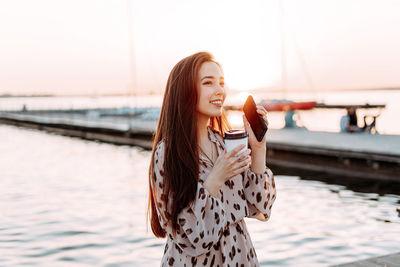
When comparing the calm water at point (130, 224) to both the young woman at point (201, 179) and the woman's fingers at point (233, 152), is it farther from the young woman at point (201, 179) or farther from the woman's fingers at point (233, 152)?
the woman's fingers at point (233, 152)

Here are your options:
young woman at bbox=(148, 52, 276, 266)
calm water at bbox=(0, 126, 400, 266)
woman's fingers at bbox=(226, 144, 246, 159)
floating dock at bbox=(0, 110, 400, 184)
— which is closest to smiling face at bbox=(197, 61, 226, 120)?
young woman at bbox=(148, 52, 276, 266)

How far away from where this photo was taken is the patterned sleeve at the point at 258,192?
223 centimetres

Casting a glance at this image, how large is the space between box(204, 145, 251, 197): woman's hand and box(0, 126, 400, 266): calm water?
6029 millimetres

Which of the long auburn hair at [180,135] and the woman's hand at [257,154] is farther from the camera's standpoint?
the woman's hand at [257,154]

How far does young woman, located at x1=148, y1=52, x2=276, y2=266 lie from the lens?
1.98m

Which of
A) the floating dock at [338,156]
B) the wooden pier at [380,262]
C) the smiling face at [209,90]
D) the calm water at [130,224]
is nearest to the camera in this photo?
the smiling face at [209,90]

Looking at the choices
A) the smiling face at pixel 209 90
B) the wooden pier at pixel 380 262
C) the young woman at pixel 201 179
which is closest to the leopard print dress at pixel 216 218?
the young woman at pixel 201 179

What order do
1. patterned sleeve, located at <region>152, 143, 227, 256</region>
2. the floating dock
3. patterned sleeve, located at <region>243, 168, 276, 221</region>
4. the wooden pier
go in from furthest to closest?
1. the floating dock
2. the wooden pier
3. patterned sleeve, located at <region>243, 168, 276, 221</region>
4. patterned sleeve, located at <region>152, 143, 227, 256</region>

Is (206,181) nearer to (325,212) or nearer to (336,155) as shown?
(325,212)

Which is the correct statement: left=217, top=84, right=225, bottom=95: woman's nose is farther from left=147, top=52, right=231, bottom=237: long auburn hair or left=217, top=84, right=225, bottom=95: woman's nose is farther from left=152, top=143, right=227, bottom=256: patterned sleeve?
left=152, top=143, right=227, bottom=256: patterned sleeve

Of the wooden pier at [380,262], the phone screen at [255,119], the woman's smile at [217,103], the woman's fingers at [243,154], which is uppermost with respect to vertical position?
the woman's smile at [217,103]

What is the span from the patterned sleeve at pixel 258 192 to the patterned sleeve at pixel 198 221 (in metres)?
0.25

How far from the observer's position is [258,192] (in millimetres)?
2225

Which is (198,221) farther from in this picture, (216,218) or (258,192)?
(258,192)
